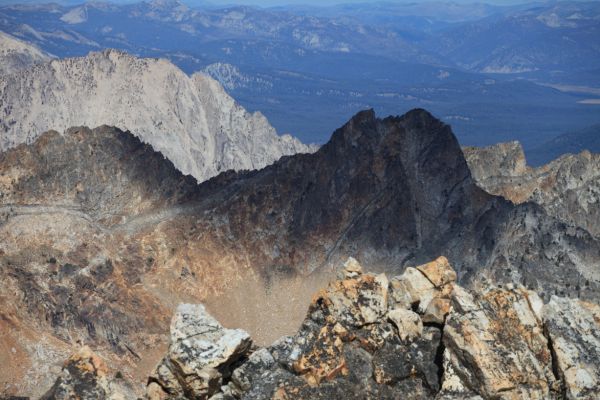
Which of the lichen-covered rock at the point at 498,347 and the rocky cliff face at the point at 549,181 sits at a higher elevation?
the lichen-covered rock at the point at 498,347

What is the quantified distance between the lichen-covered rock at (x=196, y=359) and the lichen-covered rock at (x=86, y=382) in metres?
1.63

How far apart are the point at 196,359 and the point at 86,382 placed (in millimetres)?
4451

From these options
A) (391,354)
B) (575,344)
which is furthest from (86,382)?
(575,344)

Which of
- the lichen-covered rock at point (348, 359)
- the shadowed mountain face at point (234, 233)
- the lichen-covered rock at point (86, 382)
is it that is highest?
the lichen-covered rock at point (348, 359)

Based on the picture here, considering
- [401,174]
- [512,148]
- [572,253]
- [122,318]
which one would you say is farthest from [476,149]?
[122,318]

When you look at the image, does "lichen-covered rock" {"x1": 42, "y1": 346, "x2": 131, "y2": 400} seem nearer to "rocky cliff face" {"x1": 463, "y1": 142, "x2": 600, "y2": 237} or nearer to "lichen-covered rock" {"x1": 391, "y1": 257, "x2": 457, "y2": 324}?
"lichen-covered rock" {"x1": 391, "y1": 257, "x2": 457, "y2": 324}

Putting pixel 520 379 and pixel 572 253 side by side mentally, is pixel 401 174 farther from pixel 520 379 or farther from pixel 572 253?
pixel 520 379

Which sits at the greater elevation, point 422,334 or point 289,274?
point 422,334

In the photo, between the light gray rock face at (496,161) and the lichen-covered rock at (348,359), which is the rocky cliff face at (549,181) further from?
the lichen-covered rock at (348,359)

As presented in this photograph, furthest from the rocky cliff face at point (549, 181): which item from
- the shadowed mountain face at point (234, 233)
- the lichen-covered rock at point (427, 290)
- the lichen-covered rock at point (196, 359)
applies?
the lichen-covered rock at point (196, 359)

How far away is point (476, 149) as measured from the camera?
121m

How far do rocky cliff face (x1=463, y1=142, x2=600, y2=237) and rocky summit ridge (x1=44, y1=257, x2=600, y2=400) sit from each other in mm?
89145

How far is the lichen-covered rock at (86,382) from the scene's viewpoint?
83.3 feet

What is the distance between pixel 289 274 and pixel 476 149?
43.7 metres
